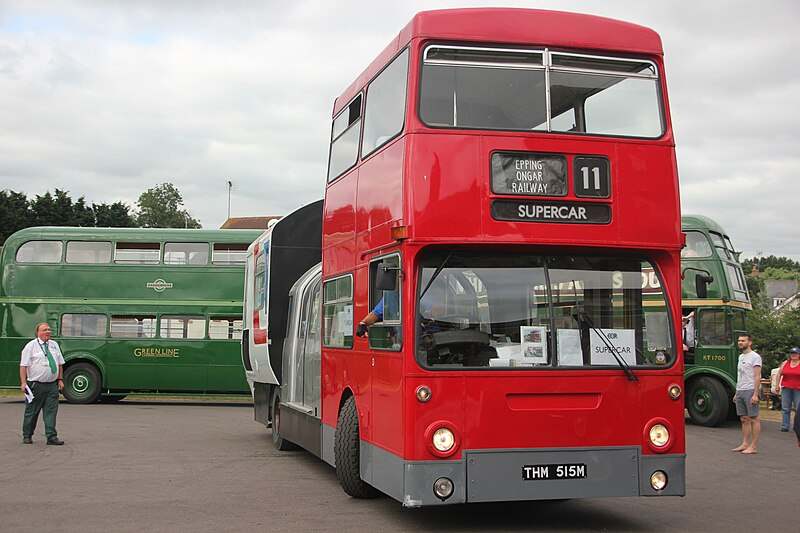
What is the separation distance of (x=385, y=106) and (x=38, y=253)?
64.2 ft

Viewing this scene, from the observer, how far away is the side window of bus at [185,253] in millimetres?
27219

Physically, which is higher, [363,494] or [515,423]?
[515,423]

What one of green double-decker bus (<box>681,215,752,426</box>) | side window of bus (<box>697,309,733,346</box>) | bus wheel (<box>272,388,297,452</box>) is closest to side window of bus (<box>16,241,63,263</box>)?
bus wheel (<box>272,388,297,452</box>)

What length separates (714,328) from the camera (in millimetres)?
22641

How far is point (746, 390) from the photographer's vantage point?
655 inches

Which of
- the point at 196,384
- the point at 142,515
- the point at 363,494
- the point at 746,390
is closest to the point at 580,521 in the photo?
the point at 363,494

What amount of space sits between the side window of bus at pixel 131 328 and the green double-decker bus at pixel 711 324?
13716 millimetres

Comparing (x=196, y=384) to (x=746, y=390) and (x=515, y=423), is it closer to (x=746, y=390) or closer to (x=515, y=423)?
(x=746, y=390)

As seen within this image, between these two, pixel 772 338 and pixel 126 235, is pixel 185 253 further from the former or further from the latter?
pixel 772 338

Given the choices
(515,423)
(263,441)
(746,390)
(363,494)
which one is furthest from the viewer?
(263,441)

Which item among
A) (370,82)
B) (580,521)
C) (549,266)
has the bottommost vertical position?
(580,521)

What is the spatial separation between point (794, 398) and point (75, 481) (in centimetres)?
1194

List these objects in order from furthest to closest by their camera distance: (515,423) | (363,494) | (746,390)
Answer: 1. (746,390)
2. (363,494)
3. (515,423)

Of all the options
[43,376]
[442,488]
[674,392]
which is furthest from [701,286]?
[43,376]
